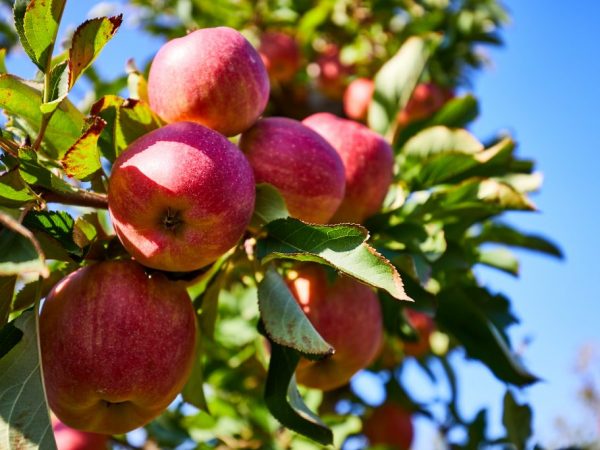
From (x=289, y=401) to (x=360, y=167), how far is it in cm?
47

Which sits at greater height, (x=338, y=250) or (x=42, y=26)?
(x=42, y=26)

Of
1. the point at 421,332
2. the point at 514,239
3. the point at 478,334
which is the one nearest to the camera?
the point at 478,334

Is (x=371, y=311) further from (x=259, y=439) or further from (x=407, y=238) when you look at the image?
(x=259, y=439)

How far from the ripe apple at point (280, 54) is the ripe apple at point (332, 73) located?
109mm

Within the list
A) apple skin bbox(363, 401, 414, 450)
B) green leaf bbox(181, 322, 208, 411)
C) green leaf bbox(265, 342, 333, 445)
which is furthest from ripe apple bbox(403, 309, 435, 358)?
green leaf bbox(265, 342, 333, 445)

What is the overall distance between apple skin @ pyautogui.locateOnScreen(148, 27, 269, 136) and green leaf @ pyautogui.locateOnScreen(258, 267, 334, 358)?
0.25m

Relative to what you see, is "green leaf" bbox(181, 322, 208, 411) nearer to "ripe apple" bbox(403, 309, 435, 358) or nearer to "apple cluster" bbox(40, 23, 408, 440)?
"apple cluster" bbox(40, 23, 408, 440)

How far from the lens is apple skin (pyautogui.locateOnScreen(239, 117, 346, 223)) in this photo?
105 cm

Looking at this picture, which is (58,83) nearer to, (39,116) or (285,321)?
(39,116)

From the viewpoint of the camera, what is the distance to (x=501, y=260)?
1563mm

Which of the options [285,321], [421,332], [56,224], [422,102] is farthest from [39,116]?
[422,102]

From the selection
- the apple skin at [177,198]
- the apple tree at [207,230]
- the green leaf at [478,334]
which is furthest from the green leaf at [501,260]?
the apple skin at [177,198]

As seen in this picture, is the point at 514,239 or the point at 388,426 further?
the point at 388,426

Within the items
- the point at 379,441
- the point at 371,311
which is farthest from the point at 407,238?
the point at 379,441
